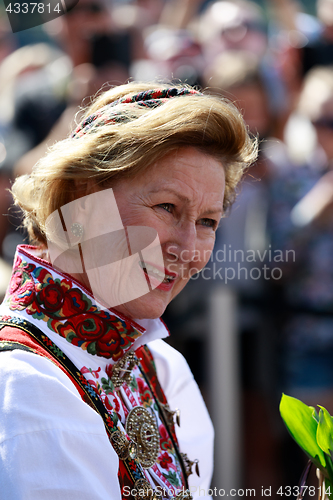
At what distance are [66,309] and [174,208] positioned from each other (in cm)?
38

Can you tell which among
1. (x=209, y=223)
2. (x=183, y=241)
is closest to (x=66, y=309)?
(x=183, y=241)

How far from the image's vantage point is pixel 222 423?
2.79 metres

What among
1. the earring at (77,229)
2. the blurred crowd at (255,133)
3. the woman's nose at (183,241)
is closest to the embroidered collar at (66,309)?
the earring at (77,229)

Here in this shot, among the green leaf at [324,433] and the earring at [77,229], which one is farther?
the earring at [77,229]

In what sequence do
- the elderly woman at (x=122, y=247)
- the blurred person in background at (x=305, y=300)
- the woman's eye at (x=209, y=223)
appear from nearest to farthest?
the elderly woman at (x=122, y=247) < the woman's eye at (x=209, y=223) < the blurred person in background at (x=305, y=300)

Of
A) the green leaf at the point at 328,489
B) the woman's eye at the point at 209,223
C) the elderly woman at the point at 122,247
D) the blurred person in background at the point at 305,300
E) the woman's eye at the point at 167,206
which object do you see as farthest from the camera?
the blurred person in background at the point at 305,300

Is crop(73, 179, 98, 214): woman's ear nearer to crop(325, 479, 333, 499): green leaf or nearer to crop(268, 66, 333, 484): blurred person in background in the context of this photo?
crop(325, 479, 333, 499): green leaf

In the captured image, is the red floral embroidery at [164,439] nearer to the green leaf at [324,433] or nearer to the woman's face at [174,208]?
the woman's face at [174,208]

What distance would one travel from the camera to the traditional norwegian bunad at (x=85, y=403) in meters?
1.05

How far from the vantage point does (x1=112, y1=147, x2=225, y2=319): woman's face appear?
54.0 inches

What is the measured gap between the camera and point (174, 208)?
1.43 metres

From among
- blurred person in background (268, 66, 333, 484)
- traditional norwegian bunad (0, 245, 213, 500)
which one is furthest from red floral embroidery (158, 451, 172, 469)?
blurred person in background (268, 66, 333, 484)

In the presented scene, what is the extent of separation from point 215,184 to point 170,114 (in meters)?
0.23

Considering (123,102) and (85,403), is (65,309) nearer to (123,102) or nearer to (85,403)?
(85,403)
